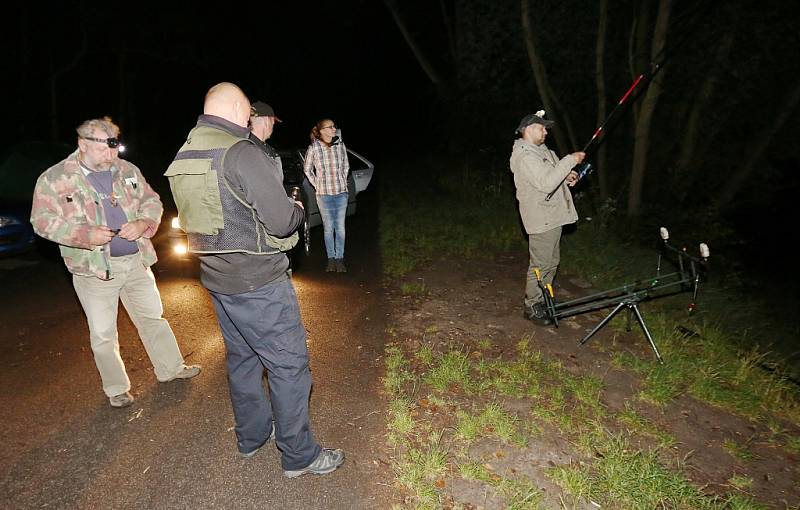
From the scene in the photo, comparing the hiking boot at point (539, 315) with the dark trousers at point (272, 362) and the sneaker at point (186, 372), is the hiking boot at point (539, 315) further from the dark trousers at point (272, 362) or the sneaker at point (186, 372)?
the sneaker at point (186, 372)

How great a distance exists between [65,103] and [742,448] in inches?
1044

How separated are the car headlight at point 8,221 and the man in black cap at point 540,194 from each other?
7.04 metres

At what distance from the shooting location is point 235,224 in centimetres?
267

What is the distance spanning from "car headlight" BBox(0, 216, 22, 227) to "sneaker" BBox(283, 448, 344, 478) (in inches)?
258

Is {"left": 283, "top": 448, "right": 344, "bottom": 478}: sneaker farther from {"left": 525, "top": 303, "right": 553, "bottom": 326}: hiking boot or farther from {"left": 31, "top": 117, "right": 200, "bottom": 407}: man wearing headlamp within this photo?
{"left": 525, "top": 303, "right": 553, "bottom": 326}: hiking boot

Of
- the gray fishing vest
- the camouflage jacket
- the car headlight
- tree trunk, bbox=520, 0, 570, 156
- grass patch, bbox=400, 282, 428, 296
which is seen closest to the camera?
the gray fishing vest

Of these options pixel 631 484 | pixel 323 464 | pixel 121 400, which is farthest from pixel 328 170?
pixel 631 484

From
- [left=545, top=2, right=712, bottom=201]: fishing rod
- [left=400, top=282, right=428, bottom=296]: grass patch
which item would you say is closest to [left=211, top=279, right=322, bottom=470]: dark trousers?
[left=545, top=2, right=712, bottom=201]: fishing rod

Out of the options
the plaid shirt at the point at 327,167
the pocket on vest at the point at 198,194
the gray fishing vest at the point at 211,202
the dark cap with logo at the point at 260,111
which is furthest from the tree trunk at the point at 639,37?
the pocket on vest at the point at 198,194

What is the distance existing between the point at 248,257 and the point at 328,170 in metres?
4.10

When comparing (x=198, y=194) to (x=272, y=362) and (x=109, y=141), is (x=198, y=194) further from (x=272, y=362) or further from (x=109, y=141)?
(x=109, y=141)

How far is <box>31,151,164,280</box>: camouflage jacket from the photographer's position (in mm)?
3367

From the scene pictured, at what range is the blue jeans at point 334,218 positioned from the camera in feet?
22.5

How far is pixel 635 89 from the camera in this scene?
806cm
